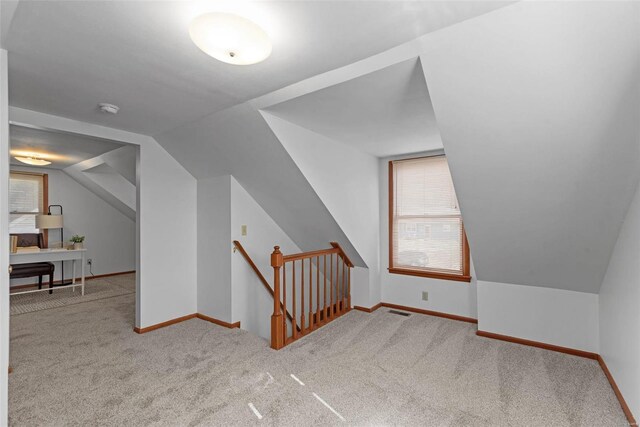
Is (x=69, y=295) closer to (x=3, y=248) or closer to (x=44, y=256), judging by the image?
(x=44, y=256)

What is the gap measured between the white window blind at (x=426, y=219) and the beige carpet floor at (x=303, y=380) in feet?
2.79

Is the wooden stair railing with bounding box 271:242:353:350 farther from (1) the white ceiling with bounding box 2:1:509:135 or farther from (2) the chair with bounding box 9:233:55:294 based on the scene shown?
(2) the chair with bounding box 9:233:55:294

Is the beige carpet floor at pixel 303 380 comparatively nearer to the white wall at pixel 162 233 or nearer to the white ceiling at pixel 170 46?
the white wall at pixel 162 233

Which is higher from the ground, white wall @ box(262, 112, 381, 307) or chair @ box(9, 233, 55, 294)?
white wall @ box(262, 112, 381, 307)

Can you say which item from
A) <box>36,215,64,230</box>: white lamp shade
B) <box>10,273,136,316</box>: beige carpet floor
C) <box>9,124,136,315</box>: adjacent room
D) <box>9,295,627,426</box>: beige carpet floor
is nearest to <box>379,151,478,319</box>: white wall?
<box>9,295,627,426</box>: beige carpet floor

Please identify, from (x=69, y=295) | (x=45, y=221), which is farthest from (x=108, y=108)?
(x=69, y=295)

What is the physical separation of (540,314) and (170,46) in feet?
12.0

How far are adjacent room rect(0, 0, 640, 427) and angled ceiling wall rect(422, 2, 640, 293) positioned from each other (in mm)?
12

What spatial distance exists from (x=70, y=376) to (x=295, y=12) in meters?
3.01

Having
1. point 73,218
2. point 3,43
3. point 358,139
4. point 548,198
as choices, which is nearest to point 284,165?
point 358,139

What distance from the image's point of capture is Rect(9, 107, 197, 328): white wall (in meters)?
3.26

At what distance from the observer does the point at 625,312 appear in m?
2.00

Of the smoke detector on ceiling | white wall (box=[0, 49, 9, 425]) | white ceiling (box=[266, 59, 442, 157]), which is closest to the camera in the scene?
white wall (box=[0, 49, 9, 425])

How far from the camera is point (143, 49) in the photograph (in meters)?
1.67
